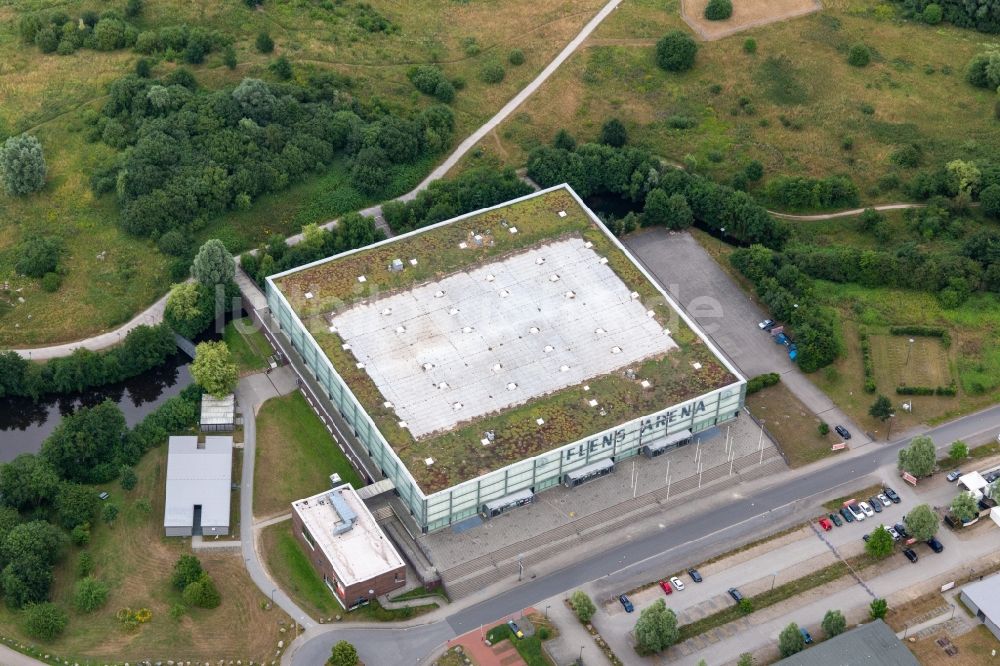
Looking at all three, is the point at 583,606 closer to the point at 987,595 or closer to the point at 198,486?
the point at 987,595

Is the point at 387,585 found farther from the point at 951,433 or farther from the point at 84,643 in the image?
the point at 951,433

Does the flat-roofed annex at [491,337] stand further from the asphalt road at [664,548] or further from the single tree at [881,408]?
the single tree at [881,408]

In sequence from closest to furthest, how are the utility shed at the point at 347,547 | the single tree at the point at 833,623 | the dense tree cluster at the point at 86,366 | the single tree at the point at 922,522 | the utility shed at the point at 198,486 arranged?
the single tree at the point at 833,623 < the utility shed at the point at 347,547 < the single tree at the point at 922,522 < the utility shed at the point at 198,486 < the dense tree cluster at the point at 86,366

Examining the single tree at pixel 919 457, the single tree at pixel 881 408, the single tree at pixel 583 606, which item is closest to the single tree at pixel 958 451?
the single tree at pixel 919 457

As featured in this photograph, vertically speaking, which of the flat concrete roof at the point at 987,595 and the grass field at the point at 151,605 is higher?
the flat concrete roof at the point at 987,595

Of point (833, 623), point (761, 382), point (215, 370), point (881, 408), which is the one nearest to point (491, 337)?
point (215, 370)

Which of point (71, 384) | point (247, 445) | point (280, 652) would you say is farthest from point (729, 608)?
point (71, 384)
